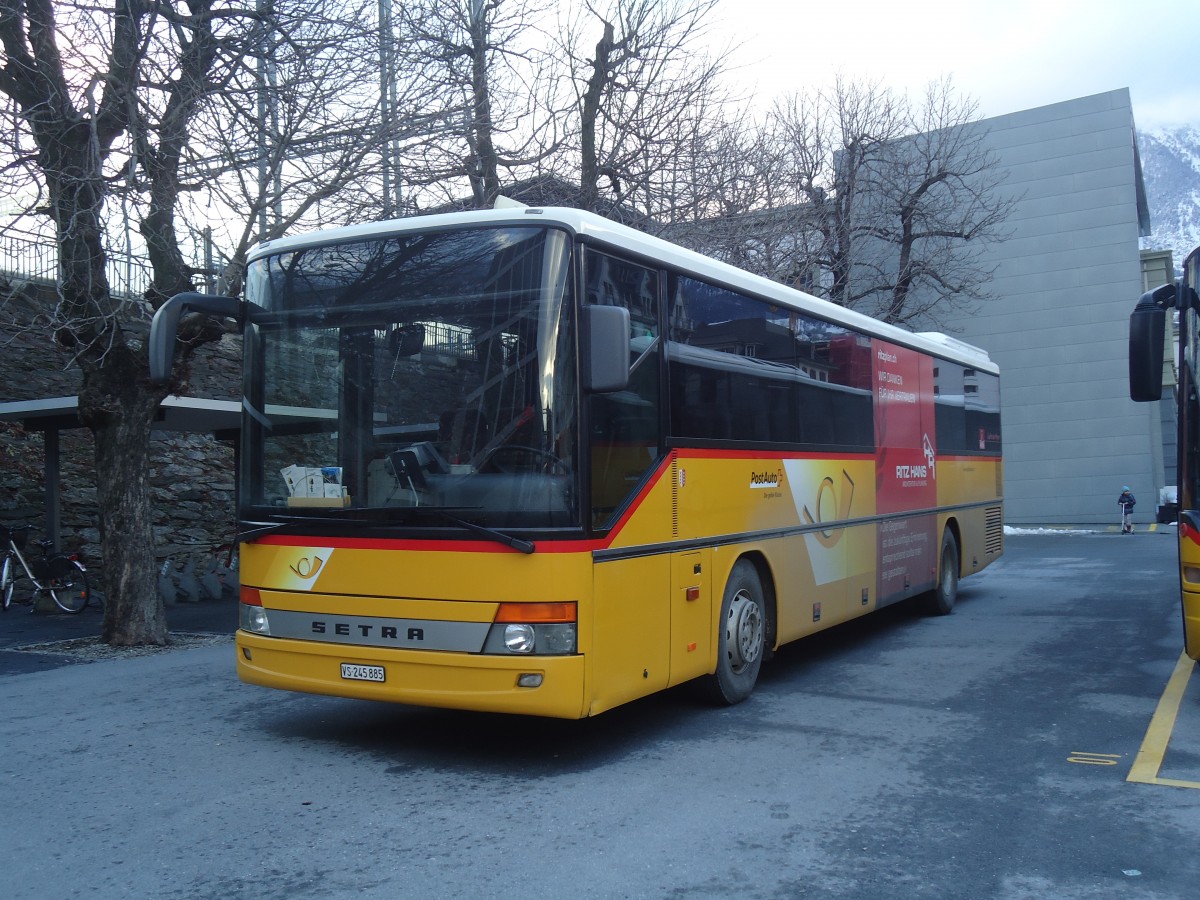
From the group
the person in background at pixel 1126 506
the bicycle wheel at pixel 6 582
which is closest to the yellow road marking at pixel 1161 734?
the bicycle wheel at pixel 6 582

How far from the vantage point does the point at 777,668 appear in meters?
9.62

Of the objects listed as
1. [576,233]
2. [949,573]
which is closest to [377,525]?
[576,233]

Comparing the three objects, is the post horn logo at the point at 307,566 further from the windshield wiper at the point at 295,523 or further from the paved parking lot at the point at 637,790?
the paved parking lot at the point at 637,790

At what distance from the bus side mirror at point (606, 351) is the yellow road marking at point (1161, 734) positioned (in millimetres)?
3488

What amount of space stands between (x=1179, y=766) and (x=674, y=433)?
11.3ft

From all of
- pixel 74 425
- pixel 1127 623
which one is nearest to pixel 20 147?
→ pixel 74 425

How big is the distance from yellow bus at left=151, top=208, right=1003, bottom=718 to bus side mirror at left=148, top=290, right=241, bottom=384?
13 mm

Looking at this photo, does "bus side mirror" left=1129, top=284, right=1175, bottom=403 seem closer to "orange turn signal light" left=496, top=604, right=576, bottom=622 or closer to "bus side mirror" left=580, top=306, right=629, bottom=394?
"bus side mirror" left=580, top=306, right=629, bottom=394

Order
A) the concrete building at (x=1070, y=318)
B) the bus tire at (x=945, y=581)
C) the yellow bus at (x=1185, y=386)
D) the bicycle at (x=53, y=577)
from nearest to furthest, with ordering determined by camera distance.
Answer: the yellow bus at (x=1185, y=386)
the bus tire at (x=945, y=581)
the bicycle at (x=53, y=577)
the concrete building at (x=1070, y=318)

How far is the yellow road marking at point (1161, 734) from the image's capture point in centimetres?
591

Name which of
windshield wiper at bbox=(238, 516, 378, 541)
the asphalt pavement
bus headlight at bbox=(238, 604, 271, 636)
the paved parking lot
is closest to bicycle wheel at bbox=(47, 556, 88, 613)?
the asphalt pavement

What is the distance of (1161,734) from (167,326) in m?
6.58

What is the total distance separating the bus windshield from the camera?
19.7ft

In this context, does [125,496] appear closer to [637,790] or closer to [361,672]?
[361,672]
